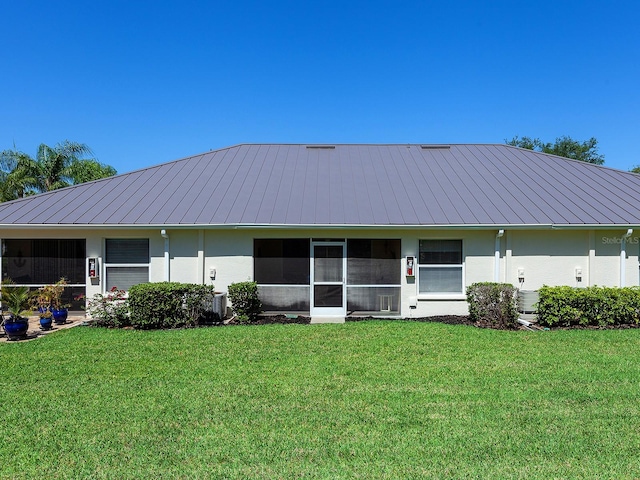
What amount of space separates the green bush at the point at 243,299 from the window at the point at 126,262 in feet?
9.71

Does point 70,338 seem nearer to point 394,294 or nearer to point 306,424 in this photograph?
point 306,424

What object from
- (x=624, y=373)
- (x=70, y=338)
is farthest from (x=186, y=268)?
(x=624, y=373)

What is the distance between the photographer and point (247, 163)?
53.6 feet

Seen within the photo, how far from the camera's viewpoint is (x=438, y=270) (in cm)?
1255

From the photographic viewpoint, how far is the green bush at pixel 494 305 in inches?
426

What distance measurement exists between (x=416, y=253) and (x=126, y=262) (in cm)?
847

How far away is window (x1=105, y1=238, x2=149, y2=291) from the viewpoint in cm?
1255

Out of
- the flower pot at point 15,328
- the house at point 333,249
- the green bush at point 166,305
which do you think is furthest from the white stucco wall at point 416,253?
the flower pot at point 15,328

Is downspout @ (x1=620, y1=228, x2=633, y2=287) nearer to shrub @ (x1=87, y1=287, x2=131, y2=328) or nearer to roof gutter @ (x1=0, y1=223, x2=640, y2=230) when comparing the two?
roof gutter @ (x1=0, y1=223, x2=640, y2=230)

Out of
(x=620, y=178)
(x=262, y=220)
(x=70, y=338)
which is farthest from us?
(x=620, y=178)

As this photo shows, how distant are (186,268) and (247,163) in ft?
17.9

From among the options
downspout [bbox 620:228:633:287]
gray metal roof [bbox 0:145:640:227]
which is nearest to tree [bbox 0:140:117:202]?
gray metal roof [bbox 0:145:640:227]

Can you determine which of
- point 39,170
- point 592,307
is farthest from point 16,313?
point 39,170

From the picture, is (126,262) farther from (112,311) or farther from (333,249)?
(333,249)
